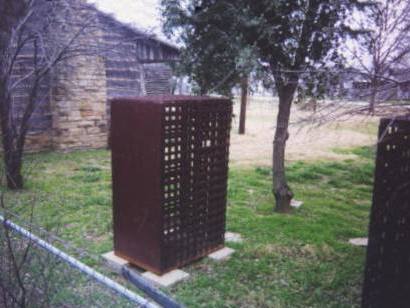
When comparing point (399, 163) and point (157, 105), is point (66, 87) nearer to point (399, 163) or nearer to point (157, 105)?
point (157, 105)

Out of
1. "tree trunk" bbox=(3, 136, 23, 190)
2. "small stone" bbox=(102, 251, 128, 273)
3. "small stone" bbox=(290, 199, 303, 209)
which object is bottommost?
"small stone" bbox=(102, 251, 128, 273)

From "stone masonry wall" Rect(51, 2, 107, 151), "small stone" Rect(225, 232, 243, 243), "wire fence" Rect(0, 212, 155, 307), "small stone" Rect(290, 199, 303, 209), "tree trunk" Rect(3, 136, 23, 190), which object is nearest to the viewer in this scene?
"wire fence" Rect(0, 212, 155, 307)

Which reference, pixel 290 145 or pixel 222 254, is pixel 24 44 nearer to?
pixel 222 254

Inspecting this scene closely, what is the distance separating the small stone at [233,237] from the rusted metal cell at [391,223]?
194 cm

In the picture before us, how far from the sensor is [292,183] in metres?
7.85

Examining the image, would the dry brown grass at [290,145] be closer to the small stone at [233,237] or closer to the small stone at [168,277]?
the small stone at [233,237]

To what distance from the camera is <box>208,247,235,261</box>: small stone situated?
4.38 m

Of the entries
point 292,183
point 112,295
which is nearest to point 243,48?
point 112,295

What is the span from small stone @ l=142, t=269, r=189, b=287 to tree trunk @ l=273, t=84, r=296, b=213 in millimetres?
2334

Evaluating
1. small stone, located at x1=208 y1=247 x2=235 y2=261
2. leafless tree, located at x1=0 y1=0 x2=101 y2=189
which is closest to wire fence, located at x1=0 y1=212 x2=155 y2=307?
small stone, located at x1=208 y1=247 x2=235 y2=261

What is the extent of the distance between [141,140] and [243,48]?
1.73m

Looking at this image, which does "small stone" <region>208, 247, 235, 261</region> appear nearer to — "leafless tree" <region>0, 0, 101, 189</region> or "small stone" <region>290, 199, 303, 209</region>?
"small stone" <region>290, 199, 303, 209</region>

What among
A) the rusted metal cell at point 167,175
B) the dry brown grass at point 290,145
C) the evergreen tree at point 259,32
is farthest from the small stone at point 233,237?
the dry brown grass at point 290,145

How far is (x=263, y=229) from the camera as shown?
17.0 feet
